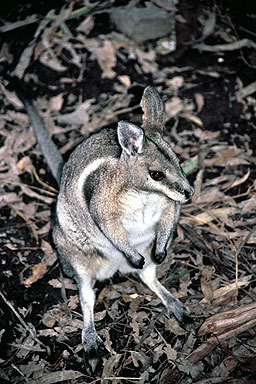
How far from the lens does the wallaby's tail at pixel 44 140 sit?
4.46m

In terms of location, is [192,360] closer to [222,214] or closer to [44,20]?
[222,214]

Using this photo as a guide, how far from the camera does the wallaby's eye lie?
303 cm

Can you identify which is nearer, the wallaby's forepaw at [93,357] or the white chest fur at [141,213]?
the white chest fur at [141,213]

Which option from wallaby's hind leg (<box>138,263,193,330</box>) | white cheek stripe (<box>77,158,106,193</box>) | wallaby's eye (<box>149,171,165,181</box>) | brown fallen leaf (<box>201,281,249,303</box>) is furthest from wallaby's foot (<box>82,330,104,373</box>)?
wallaby's eye (<box>149,171,165,181</box>)

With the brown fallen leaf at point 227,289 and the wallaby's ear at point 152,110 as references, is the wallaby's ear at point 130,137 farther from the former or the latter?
the brown fallen leaf at point 227,289

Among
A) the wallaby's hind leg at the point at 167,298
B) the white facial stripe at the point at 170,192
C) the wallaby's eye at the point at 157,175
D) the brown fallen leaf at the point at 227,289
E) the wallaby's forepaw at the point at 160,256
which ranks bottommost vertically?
the brown fallen leaf at the point at 227,289

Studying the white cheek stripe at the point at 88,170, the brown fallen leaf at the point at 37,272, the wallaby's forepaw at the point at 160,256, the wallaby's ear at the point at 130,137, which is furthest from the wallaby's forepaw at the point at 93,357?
the wallaby's ear at the point at 130,137

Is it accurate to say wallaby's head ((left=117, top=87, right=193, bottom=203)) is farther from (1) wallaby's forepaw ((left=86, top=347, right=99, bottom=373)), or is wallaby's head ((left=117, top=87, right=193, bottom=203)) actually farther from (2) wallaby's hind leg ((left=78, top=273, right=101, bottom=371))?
(1) wallaby's forepaw ((left=86, top=347, right=99, bottom=373))

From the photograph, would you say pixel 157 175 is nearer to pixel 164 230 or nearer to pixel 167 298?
pixel 164 230

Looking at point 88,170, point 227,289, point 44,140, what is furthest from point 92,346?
point 44,140

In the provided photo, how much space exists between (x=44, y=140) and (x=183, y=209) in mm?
1567

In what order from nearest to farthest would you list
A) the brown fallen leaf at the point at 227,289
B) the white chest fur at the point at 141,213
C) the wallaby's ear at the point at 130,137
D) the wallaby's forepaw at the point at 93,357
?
the wallaby's ear at the point at 130,137 → the white chest fur at the point at 141,213 → the wallaby's forepaw at the point at 93,357 → the brown fallen leaf at the point at 227,289

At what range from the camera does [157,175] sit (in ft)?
9.95

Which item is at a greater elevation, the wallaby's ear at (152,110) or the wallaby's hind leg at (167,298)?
the wallaby's ear at (152,110)
